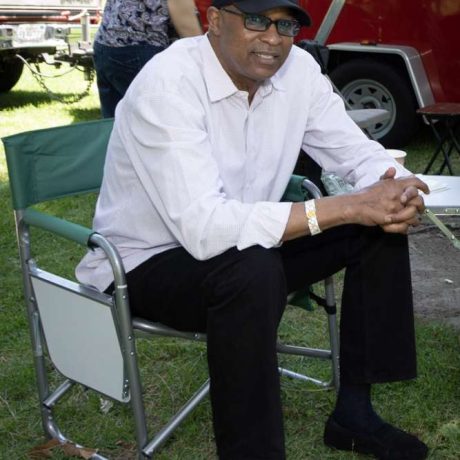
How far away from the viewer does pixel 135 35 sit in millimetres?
4031

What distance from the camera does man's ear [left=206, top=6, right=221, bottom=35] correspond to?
7.66ft

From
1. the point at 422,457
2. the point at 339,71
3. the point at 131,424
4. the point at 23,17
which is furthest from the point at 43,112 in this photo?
the point at 422,457

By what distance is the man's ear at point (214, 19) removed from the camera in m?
2.33

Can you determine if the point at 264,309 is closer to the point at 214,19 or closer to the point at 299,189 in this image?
the point at 299,189

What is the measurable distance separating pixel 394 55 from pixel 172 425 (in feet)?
14.7

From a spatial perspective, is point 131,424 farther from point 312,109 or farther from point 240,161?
point 312,109

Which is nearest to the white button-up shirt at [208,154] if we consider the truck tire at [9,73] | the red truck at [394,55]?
the red truck at [394,55]

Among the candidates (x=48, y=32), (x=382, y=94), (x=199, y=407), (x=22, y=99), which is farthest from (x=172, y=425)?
(x=22, y=99)

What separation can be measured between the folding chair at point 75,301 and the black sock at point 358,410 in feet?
0.98

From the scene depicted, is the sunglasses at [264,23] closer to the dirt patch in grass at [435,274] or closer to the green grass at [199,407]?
the green grass at [199,407]

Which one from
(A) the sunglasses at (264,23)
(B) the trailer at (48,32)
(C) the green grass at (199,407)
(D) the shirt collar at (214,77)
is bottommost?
(B) the trailer at (48,32)

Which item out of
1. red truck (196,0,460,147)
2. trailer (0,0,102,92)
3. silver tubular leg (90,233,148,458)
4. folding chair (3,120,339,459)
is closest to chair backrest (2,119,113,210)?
folding chair (3,120,339,459)

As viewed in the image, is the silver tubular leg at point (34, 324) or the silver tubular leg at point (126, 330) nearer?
the silver tubular leg at point (126, 330)

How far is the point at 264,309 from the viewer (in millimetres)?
2037
